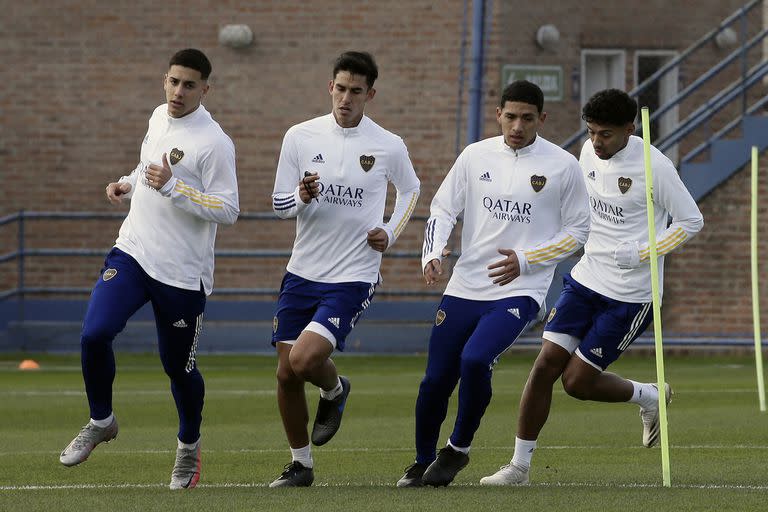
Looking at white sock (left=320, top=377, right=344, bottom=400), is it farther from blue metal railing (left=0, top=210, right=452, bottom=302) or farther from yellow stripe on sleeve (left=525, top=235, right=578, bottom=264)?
blue metal railing (left=0, top=210, right=452, bottom=302)

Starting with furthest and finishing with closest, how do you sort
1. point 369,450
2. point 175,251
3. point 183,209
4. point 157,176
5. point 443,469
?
point 369,450
point 175,251
point 183,209
point 443,469
point 157,176

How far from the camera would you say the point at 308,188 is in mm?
8578

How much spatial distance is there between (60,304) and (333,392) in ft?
37.6

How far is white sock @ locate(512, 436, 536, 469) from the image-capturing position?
29.1 ft

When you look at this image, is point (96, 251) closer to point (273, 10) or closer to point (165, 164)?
point (273, 10)

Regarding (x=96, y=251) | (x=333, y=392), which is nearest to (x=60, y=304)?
(x=96, y=251)

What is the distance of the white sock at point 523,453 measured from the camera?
29.1 ft

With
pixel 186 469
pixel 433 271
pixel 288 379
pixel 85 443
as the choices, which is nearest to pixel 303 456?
pixel 288 379

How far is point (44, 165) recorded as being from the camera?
845 inches

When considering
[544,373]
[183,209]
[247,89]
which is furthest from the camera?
[247,89]

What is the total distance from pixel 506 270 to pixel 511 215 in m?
0.41

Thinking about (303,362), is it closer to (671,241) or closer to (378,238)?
(378,238)

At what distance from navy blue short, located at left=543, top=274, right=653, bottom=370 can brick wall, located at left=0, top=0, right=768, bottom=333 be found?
11116mm

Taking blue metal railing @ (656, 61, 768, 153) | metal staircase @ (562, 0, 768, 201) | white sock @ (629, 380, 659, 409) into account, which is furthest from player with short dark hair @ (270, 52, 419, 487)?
blue metal railing @ (656, 61, 768, 153)
